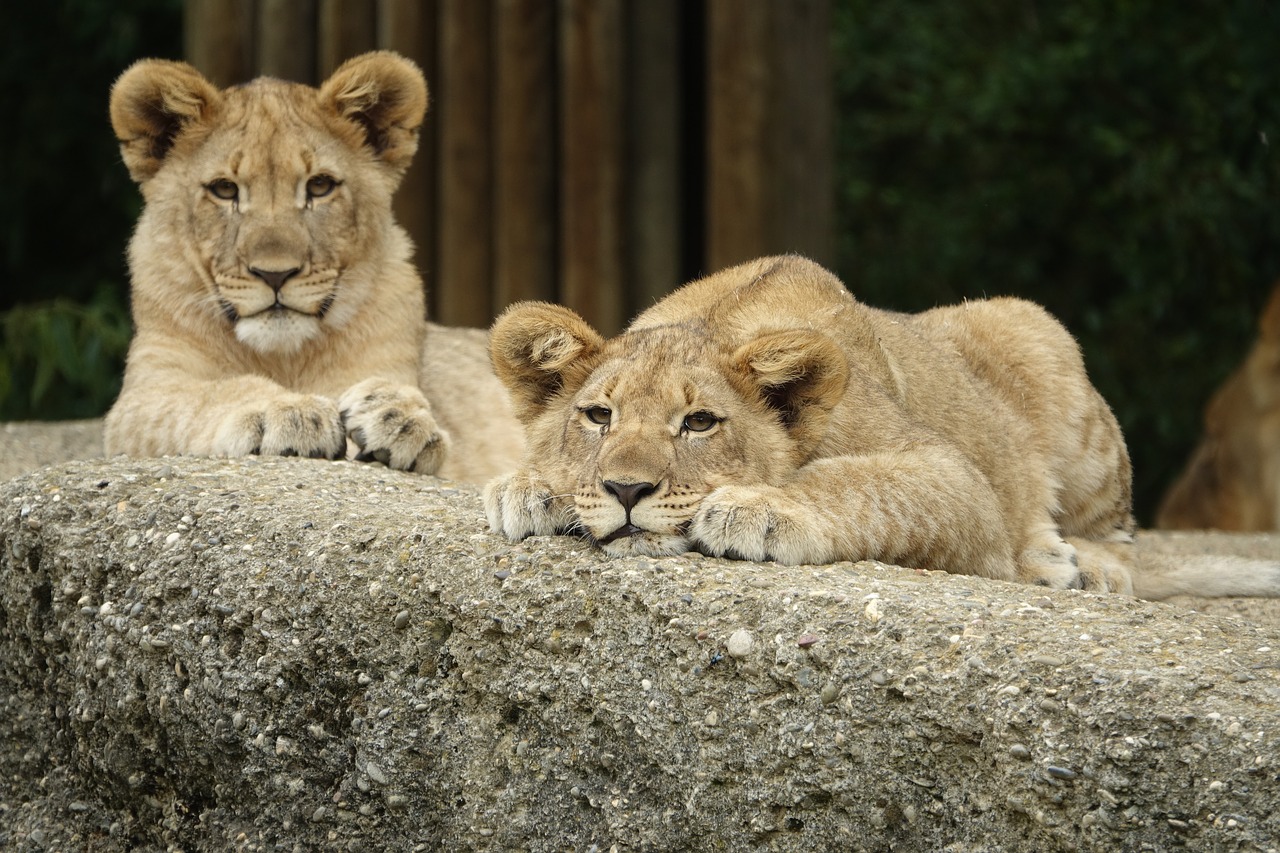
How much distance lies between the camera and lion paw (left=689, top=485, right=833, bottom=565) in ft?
11.5

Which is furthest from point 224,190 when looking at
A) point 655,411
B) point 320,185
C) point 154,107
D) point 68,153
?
point 68,153

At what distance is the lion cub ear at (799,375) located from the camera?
3.80 metres

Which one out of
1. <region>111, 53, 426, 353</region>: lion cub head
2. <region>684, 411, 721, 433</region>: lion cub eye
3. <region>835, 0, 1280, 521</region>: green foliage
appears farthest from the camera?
<region>835, 0, 1280, 521</region>: green foliage

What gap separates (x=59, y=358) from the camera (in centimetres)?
830

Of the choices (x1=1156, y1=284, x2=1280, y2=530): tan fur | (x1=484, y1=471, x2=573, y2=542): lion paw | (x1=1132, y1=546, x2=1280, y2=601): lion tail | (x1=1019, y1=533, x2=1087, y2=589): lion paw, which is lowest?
(x1=1156, y1=284, x2=1280, y2=530): tan fur

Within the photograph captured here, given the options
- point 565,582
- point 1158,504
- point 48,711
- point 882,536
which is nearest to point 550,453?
point 565,582

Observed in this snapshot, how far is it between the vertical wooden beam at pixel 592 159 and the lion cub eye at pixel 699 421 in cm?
364

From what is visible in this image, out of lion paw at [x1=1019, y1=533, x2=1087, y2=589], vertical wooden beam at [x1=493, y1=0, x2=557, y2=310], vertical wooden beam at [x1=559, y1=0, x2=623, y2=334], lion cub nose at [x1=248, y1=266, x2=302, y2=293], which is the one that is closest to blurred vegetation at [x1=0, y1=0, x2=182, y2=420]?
vertical wooden beam at [x1=493, y1=0, x2=557, y2=310]

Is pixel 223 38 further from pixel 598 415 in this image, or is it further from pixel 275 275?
pixel 598 415

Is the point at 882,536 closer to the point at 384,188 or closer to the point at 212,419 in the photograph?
the point at 212,419

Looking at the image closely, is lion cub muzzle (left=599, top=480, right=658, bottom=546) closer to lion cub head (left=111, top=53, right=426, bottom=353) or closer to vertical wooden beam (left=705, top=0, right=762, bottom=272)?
lion cub head (left=111, top=53, right=426, bottom=353)

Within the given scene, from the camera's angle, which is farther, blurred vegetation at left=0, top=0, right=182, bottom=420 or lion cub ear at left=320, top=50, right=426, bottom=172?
blurred vegetation at left=0, top=0, right=182, bottom=420

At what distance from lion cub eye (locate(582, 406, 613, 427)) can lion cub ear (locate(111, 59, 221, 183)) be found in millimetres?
2247

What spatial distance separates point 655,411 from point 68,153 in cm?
777
